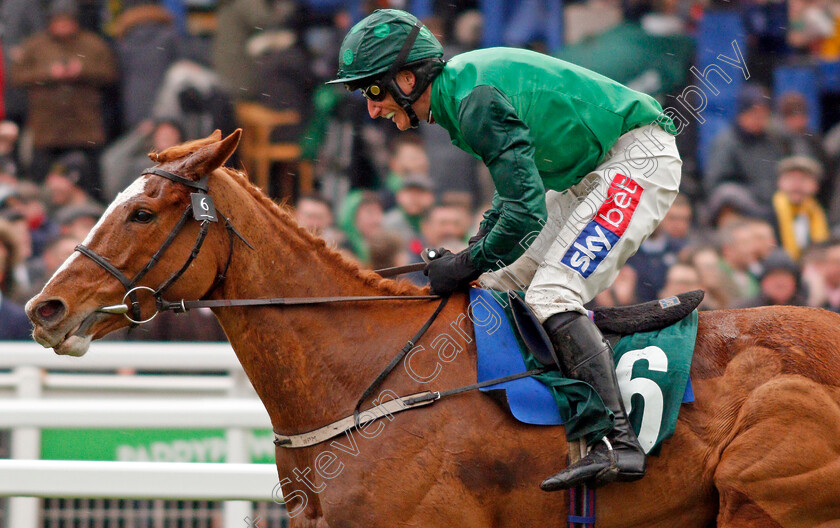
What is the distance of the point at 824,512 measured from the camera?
3328 mm

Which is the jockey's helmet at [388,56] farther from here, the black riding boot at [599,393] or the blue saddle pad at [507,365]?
the black riding boot at [599,393]

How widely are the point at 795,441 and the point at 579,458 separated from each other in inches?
27.9

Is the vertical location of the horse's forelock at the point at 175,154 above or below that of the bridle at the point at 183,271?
above

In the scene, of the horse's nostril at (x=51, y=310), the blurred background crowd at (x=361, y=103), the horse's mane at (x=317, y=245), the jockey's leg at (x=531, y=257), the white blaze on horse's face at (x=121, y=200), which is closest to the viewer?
the horse's nostril at (x=51, y=310)

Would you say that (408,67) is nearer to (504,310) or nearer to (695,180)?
(504,310)

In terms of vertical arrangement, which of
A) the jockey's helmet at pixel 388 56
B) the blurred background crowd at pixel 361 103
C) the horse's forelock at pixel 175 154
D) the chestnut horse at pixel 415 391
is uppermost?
the jockey's helmet at pixel 388 56

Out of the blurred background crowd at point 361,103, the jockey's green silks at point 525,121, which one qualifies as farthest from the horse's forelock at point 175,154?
the blurred background crowd at point 361,103

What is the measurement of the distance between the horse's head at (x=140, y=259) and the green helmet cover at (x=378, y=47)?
0.48m

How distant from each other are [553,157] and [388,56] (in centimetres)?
67

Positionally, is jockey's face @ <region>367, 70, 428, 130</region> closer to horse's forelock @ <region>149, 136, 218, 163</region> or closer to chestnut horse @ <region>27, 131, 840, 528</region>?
chestnut horse @ <region>27, 131, 840, 528</region>

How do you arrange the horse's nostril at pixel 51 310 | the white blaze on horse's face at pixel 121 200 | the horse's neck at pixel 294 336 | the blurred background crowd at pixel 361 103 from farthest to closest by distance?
the blurred background crowd at pixel 361 103 < the horse's neck at pixel 294 336 < the white blaze on horse's face at pixel 121 200 < the horse's nostril at pixel 51 310

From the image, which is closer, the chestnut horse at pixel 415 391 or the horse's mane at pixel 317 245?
the chestnut horse at pixel 415 391

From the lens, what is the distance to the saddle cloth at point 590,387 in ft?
10.8

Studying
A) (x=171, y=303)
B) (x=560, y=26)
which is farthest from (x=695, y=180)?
(x=171, y=303)
